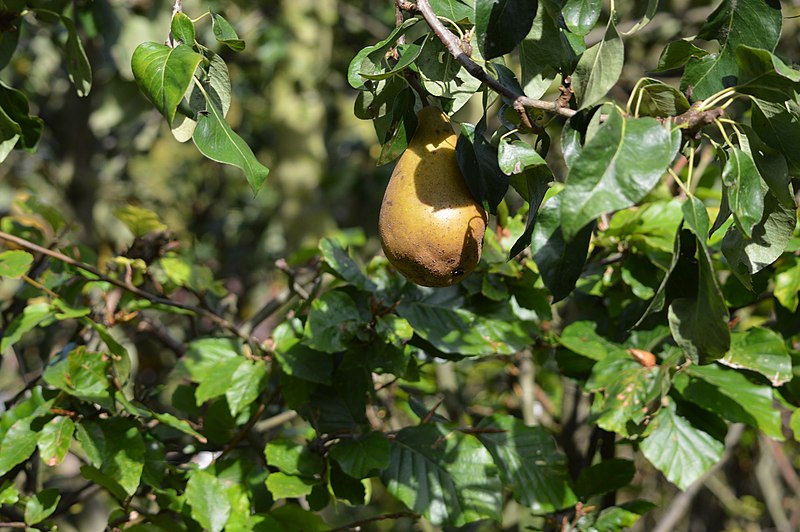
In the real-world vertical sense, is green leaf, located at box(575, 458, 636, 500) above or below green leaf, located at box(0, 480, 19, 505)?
below

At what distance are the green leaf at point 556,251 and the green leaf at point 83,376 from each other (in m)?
0.71

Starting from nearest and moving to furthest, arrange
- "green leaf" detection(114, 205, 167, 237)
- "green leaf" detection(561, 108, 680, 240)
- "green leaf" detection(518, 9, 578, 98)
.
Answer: "green leaf" detection(561, 108, 680, 240) < "green leaf" detection(518, 9, 578, 98) < "green leaf" detection(114, 205, 167, 237)

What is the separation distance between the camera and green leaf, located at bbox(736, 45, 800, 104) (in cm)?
70

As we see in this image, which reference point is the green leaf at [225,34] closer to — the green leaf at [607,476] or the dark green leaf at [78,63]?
the dark green leaf at [78,63]

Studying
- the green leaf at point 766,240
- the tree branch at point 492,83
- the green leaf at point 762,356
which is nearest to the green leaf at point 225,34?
the tree branch at point 492,83

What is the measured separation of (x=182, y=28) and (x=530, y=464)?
83 centimetres

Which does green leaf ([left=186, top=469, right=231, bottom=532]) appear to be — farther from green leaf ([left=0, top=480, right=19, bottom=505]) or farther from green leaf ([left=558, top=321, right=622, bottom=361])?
green leaf ([left=558, top=321, right=622, bottom=361])

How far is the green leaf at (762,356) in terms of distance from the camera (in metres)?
1.21

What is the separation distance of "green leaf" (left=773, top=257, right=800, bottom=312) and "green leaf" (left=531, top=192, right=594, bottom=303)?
0.72m

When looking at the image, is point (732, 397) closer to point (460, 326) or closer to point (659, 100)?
point (460, 326)

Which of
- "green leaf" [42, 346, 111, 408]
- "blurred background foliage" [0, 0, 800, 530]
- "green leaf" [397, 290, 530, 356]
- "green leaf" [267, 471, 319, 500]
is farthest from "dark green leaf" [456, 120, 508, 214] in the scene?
"blurred background foliage" [0, 0, 800, 530]

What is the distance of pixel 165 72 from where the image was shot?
2.75 feet

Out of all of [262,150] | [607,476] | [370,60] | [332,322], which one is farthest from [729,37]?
Answer: [262,150]

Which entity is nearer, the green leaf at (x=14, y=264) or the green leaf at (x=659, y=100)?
the green leaf at (x=659, y=100)
